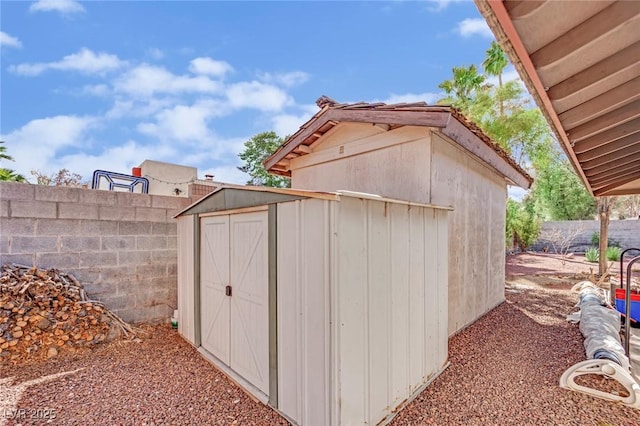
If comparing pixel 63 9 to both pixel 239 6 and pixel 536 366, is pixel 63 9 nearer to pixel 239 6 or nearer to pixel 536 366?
pixel 239 6

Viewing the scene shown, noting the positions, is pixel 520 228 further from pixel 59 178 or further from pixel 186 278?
pixel 59 178

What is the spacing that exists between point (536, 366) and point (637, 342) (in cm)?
198

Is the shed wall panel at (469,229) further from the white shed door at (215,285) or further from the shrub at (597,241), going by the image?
the shrub at (597,241)

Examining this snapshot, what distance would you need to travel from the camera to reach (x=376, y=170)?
5.13 meters

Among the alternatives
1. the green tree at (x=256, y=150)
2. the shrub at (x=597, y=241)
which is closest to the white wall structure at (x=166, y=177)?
the green tree at (x=256, y=150)

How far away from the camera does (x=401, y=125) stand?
4387 mm

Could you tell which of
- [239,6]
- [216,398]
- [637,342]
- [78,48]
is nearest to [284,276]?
[216,398]

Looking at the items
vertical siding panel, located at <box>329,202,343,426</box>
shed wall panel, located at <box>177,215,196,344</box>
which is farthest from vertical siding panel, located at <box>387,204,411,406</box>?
shed wall panel, located at <box>177,215,196,344</box>

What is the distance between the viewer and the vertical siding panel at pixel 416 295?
131 inches

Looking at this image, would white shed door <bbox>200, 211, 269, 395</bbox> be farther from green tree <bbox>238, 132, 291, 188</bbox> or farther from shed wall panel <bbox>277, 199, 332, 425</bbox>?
green tree <bbox>238, 132, 291, 188</bbox>

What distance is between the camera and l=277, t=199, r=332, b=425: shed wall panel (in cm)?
249

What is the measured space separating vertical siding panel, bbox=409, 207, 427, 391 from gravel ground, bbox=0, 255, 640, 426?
0.33 meters

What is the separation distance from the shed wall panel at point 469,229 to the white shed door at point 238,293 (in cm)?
273

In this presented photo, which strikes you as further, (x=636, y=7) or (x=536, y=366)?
(x=536, y=366)
